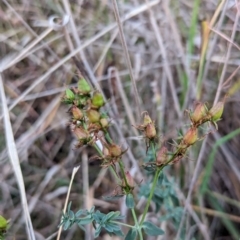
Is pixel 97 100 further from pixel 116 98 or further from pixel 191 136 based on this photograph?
pixel 116 98

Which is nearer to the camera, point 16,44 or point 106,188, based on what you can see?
point 106,188

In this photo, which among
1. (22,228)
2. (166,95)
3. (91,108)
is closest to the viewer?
(91,108)

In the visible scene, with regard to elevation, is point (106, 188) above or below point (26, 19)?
below

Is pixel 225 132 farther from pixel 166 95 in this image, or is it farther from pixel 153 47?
pixel 153 47

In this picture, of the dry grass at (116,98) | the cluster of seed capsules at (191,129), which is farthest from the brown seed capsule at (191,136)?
the dry grass at (116,98)

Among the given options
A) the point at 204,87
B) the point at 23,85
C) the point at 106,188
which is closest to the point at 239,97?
the point at 204,87

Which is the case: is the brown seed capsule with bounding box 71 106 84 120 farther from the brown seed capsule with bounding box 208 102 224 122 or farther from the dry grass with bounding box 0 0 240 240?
the dry grass with bounding box 0 0 240 240

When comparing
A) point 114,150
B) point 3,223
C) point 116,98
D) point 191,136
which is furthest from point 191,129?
point 116,98

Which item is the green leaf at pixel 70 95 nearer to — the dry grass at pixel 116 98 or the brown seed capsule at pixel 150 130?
the brown seed capsule at pixel 150 130
